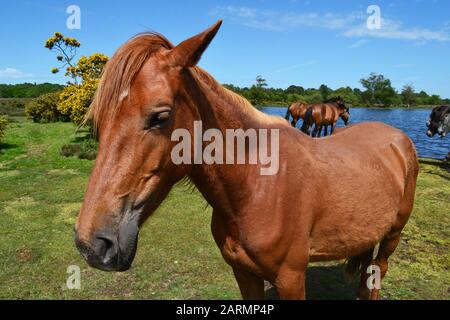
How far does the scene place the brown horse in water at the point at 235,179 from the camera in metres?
1.40

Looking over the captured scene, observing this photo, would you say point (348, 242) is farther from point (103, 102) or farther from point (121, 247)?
point (103, 102)

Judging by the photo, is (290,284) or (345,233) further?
(345,233)

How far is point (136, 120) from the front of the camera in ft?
4.61

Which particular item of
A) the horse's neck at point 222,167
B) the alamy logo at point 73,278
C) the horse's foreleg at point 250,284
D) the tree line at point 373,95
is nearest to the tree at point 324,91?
the tree line at point 373,95

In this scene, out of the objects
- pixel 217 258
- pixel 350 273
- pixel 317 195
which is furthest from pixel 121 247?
pixel 217 258

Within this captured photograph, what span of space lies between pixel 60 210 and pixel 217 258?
3870mm

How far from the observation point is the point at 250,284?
240 cm

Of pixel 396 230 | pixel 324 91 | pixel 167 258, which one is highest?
pixel 324 91

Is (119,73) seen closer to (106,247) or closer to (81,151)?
(106,247)

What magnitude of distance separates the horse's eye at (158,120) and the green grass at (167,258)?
669mm

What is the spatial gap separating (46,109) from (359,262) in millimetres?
26440

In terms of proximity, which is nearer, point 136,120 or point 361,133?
point 136,120

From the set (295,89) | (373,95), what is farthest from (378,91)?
(295,89)
